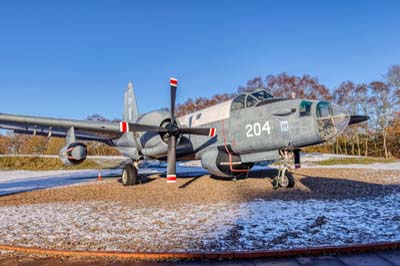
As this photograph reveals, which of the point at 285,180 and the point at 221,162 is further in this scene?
the point at 221,162

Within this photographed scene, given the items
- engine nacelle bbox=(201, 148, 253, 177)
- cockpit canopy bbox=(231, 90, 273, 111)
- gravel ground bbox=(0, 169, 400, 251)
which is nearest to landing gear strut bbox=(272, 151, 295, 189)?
gravel ground bbox=(0, 169, 400, 251)

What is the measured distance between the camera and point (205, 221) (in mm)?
6711

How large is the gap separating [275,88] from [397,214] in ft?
133

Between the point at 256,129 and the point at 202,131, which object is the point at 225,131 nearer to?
the point at 202,131

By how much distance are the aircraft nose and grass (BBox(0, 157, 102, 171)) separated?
32914mm

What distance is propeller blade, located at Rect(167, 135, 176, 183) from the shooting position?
12.2 m

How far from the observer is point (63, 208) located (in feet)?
29.0

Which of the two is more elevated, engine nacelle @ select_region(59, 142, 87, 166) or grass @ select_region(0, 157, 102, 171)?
engine nacelle @ select_region(59, 142, 87, 166)

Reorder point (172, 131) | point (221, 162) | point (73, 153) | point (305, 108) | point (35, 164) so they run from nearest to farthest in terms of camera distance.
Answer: point (305, 108)
point (221, 162)
point (172, 131)
point (73, 153)
point (35, 164)

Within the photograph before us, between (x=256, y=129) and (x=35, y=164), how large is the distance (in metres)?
35.0

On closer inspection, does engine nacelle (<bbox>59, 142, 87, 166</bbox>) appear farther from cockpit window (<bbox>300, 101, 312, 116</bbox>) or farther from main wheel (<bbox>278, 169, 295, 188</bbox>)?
cockpit window (<bbox>300, 101, 312, 116</bbox>)

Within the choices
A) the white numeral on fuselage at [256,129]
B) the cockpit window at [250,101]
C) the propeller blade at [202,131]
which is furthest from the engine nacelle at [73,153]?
the cockpit window at [250,101]

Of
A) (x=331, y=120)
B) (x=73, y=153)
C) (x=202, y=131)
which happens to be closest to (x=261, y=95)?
(x=202, y=131)

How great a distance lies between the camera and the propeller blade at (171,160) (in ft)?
40.0
